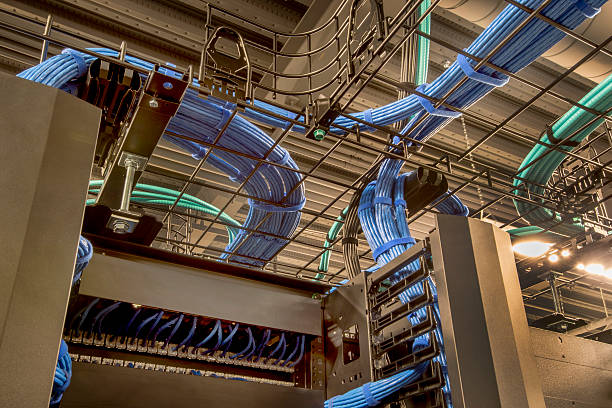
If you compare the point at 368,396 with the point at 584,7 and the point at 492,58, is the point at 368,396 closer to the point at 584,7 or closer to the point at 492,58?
the point at 492,58

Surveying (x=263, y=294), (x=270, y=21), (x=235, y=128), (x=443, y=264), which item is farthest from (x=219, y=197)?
(x=443, y=264)

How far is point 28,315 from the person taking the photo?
2.79 feet

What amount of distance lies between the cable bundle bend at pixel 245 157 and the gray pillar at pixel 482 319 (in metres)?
0.96

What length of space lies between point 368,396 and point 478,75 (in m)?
1.16

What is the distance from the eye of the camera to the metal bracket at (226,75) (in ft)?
6.16

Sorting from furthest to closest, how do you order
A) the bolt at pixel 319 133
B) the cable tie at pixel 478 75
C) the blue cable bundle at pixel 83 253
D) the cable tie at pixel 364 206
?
the cable tie at pixel 364 206 < the bolt at pixel 319 133 < the cable tie at pixel 478 75 < the blue cable bundle at pixel 83 253

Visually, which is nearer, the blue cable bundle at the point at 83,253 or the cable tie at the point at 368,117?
the blue cable bundle at the point at 83,253

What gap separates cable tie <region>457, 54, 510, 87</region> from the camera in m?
1.97

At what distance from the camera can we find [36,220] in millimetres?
914

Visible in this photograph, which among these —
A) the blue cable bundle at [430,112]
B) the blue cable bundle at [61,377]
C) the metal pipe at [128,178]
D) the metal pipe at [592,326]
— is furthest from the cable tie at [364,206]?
the metal pipe at [592,326]

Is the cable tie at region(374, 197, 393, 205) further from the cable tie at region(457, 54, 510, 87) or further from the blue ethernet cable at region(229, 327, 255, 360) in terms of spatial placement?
the blue ethernet cable at region(229, 327, 255, 360)

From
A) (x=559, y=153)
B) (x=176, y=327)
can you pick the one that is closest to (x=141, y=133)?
(x=176, y=327)

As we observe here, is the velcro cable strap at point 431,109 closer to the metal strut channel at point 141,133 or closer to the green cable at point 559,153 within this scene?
the green cable at point 559,153

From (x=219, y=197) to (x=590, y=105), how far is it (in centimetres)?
270
